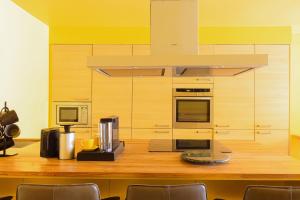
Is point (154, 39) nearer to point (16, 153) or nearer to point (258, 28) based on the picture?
point (16, 153)

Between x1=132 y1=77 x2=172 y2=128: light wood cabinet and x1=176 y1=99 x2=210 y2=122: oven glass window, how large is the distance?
0.14m

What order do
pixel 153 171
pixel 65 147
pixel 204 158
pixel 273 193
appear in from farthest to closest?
pixel 65 147 → pixel 204 158 → pixel 153 171 → pixel 273 193

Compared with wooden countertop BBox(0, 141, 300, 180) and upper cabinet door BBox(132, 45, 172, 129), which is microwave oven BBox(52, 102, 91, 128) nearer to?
upper cabinet door BBox(132, 45, 172, 129)

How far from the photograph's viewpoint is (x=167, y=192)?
157 centimetres

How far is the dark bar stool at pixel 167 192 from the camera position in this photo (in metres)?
1.57

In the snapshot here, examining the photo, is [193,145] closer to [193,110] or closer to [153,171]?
[153,171]

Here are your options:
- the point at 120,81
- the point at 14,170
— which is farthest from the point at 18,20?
the point at 14,170

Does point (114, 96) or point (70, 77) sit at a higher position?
point (70, 77)

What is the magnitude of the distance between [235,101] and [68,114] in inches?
96.1

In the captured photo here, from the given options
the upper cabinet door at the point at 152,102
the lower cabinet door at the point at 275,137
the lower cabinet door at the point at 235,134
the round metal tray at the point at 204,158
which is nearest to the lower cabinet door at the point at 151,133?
the upper cabinet door at the point at 152,102

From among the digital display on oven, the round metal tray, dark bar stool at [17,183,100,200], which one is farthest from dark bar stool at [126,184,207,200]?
the digital display on oven

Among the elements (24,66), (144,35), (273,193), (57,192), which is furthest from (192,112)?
(57,192)

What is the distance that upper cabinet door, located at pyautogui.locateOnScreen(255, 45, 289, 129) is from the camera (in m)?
4.45

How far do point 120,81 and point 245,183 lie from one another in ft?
9.32
